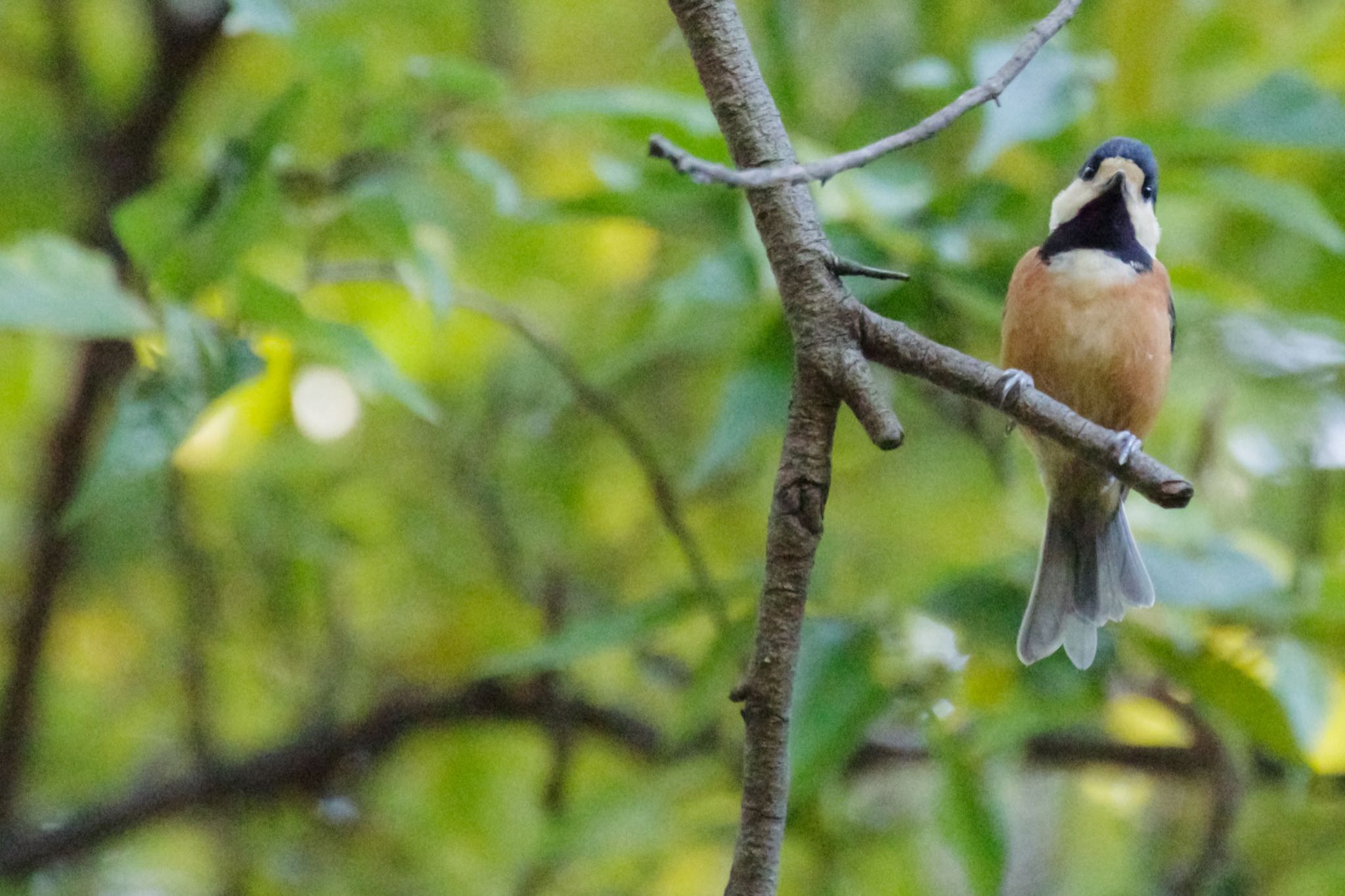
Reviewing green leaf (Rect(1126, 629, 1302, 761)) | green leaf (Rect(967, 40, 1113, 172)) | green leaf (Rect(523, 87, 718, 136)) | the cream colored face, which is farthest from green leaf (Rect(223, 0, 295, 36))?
green leaf (Rect(1126, 629, 1302, 761))

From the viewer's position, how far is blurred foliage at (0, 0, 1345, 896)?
236cm

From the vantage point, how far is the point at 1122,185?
1962 mm

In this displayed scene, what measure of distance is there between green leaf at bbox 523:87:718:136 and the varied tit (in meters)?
0.75

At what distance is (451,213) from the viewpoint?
3613 mm

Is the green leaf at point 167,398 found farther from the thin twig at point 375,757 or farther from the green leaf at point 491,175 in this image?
the thin twig at point 375,757

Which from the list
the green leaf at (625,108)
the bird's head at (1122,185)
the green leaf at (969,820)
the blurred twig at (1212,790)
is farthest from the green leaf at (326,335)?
the blurred twig at (1212,790)

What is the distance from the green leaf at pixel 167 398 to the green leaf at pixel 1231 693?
162cm

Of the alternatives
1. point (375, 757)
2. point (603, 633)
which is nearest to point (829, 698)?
point (603, 633)

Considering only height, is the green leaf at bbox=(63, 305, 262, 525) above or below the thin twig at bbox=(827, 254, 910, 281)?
below

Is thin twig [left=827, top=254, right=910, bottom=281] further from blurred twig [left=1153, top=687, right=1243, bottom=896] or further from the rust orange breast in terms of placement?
blurred twig [left=1153, top=687, right=1243, bottom=896]

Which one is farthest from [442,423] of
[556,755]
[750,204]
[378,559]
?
[750,204]

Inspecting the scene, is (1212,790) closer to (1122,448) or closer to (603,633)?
(603,633)

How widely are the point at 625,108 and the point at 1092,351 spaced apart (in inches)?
40.8

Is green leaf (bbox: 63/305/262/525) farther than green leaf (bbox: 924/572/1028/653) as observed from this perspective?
No
